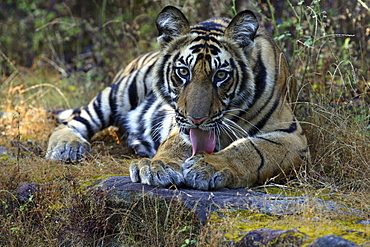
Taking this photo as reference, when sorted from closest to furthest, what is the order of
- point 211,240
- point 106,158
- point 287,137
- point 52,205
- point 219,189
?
point 211,240 → point 219,189 → point 52,205 → point 287,137 → point 106,158

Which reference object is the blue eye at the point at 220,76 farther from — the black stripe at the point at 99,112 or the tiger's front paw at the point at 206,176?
the black stripe at the point at 99,112

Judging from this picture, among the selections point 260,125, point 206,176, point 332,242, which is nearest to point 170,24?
point 260,125

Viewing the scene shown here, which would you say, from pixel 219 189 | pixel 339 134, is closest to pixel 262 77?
pixel 339 134

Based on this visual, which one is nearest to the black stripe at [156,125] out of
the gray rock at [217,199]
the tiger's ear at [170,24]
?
the tiger's ear at [170,24]

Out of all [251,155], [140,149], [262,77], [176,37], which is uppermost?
[176,37]

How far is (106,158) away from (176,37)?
1293mm

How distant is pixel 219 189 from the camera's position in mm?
3133

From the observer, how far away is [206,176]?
3076 millimetres

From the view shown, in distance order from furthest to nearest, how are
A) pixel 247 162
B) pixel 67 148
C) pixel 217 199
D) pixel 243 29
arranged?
pixel 67 148
pixel 243 29
pixel 247 162
pixel 217 199

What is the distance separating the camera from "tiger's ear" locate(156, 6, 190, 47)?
12.2ft

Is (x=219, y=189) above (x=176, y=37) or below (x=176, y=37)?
below

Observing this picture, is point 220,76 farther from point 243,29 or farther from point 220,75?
point 243,29

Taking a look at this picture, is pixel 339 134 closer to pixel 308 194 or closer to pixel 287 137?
pixel 287 137

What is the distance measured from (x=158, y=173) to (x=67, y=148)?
1.69 meters
